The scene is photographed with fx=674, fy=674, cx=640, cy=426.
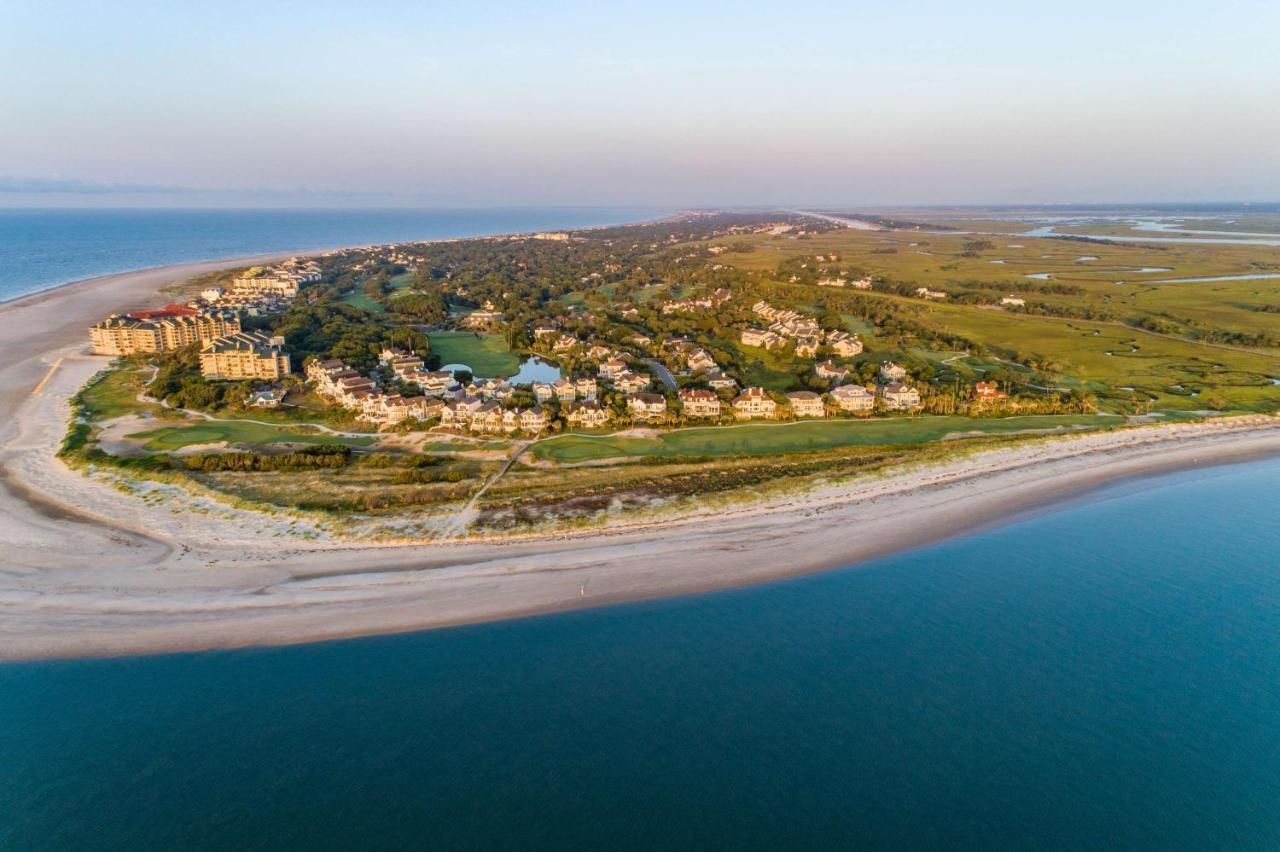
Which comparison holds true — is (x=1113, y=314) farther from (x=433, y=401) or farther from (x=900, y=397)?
(x=433, y=401)

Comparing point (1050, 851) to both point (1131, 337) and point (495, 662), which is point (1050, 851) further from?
point (1131, 337)

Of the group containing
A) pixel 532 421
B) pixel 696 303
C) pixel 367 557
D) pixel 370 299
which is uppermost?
pixel 696 303

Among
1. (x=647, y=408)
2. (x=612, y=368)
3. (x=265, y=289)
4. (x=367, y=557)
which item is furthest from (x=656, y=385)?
(x=265, y=289)

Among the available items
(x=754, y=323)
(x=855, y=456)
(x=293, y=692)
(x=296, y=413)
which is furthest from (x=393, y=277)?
(x=293, y=692)

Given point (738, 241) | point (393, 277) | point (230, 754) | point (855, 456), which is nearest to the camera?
point (230, 754)

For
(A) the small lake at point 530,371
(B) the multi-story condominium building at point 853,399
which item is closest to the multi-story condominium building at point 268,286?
(A) the small lake at point 530,371

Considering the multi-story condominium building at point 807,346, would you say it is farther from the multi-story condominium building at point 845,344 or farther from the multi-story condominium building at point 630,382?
the multi-story condominium building at point 630,382

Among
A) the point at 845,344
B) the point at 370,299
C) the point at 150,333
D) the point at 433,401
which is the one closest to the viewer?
the point at 433,401

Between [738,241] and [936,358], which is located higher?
[738,241]
